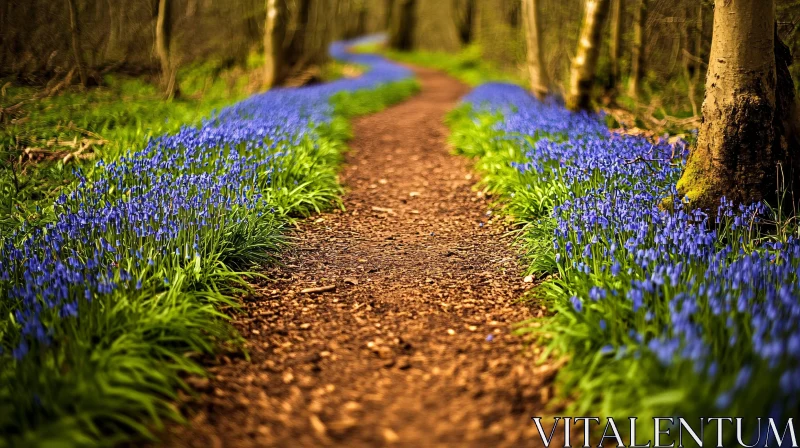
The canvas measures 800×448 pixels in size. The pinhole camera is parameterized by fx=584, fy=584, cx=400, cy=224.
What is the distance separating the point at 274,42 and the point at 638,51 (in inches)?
284

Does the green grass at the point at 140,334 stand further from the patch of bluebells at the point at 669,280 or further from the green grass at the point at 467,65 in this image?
the green grass at the point at 467,65

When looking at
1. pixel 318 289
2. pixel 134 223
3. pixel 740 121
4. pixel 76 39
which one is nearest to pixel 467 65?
pixel 76 39

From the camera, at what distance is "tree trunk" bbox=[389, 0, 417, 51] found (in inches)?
1310

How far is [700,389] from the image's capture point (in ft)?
7.41

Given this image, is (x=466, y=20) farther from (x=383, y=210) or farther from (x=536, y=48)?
(x=383, y=210)

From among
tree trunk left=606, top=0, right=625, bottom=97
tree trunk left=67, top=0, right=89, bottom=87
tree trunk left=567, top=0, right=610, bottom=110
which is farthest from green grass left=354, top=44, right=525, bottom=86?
tree trunk left=67, top=0, right=89, bottom=87

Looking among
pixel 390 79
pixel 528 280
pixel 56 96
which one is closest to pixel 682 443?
pixel 528 280

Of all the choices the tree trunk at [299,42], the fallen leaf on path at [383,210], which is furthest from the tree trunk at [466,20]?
the fallen leaf on path at [383,210]

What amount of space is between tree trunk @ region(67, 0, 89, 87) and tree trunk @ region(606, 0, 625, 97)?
8.54m

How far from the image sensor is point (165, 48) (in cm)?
1074

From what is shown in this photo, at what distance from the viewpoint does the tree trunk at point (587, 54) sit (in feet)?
27.5

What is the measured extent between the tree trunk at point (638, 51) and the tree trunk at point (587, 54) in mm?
1071

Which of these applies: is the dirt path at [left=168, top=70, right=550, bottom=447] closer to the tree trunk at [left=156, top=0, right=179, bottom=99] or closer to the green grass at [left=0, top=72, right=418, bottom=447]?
the green grass at [left=0, top=72, right=418, bottom=447]

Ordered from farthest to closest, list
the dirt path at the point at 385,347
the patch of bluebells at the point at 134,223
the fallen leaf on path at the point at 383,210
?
the fallen leaf on path at the point at 383,210
the patch of bluebells at the point at 134,223
the dirt path at the point at 385,347
